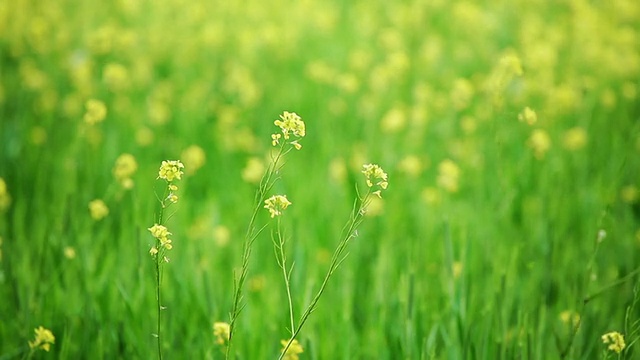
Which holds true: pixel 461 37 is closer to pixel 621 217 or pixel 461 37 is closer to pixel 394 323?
pixel 621 217

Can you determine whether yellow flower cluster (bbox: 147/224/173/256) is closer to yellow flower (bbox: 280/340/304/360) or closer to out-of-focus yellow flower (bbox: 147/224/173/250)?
out-of-focus yellow flower (bbox: 147/224/173/250)

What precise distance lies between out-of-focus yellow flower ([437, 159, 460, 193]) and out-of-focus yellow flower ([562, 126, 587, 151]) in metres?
0.62

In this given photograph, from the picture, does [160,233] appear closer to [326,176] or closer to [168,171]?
[168,171]

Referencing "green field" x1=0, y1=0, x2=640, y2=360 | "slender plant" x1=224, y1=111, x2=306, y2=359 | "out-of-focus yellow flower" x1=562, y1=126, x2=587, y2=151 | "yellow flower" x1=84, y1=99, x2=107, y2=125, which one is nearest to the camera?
"slender plant" x1=224, y1=111, x2=306, y2=359

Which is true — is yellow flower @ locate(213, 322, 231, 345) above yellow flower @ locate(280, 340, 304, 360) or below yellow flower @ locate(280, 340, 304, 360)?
above

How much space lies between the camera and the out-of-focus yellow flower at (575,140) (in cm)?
315

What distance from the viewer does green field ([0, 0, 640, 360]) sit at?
70.7 inches

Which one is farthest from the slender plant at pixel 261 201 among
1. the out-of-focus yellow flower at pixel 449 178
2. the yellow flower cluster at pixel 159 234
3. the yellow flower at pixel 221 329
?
the out-of-focus yellow flower at pixel 449 178

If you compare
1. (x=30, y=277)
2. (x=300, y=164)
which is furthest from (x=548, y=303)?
(x=30, y=277)

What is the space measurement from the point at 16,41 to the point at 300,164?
233 centimetres

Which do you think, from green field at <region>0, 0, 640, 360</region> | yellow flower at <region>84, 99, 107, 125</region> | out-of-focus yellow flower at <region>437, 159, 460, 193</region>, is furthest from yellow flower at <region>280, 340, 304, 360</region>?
out-of-focus yellow flower at <region>437, 159, 460, 193</region>

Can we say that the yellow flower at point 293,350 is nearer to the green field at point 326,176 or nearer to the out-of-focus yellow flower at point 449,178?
the green field at point 326,176

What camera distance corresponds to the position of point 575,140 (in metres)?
3.15

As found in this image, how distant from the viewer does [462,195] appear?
116 inches
